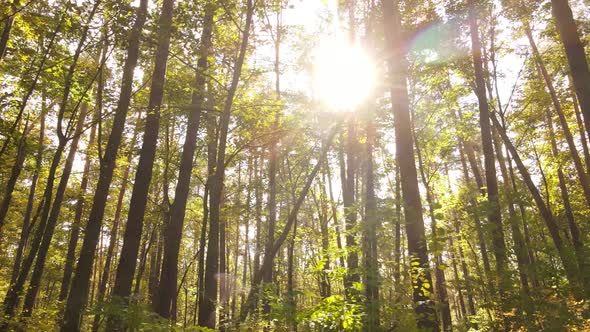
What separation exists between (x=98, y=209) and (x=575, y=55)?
10.2 m

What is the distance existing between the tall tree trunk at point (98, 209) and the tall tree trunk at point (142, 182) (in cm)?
56

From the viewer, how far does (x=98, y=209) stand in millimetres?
8578

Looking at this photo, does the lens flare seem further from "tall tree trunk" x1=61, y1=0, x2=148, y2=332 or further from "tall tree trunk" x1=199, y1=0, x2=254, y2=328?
"tall tree trunk" x1=61, y1=0, x2=148, y2=332

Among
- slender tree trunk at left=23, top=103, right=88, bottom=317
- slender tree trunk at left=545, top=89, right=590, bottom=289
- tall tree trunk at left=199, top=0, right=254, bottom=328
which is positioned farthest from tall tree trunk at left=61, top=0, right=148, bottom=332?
slender tree trunk at left=545, top=89, right=590, bottom=289

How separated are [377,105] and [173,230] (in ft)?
33.3

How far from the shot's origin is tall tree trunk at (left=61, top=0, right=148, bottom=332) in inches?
302

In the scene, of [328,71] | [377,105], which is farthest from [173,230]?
[377,105]

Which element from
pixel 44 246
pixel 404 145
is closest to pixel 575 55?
pixel 404 145

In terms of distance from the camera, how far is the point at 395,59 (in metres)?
7.28

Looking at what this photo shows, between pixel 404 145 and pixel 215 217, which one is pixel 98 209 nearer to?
pixel 215 217

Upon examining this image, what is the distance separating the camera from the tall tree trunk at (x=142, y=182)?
26.3 ft

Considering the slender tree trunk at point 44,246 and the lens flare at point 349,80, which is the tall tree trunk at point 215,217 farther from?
the slender tree trunk at point 44,246

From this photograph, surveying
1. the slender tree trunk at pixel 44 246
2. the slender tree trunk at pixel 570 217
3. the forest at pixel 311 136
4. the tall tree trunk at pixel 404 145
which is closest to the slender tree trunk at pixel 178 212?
the forest at pixel 311 136

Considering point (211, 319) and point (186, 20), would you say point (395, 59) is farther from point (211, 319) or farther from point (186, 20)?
point (211, 319)
